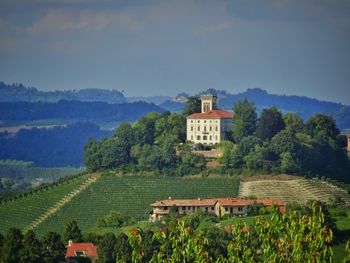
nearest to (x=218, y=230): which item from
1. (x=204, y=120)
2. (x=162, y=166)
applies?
(x=162, y=166)

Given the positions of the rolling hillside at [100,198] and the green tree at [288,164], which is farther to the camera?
the green tree at [288,164]

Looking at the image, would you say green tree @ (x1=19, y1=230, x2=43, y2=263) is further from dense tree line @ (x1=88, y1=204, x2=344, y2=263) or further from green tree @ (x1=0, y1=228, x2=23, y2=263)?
dense tree line @ (x1=88, y1=204, x2=344, y2=263)

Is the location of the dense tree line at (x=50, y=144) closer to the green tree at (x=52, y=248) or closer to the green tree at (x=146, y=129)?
the green tree at (x=146, y=129)

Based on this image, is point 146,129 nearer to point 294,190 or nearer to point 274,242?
point 294,190

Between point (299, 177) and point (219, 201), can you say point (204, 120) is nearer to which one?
point (299, 177)

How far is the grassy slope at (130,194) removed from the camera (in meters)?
48.2

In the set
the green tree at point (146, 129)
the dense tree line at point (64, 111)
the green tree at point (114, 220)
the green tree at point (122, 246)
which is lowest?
the green tree at point (122, 246)

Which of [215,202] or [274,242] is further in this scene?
[215,202]

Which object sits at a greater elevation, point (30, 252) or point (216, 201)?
point (216, 201)

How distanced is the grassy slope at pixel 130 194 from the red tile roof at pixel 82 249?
6.06 metres

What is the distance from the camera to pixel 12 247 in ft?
129

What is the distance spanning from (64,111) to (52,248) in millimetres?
134681

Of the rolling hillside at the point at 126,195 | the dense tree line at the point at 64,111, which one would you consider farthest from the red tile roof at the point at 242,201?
the dense tree line at the point at 64,111

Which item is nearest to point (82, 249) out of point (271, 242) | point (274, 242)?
point (274, 242)
